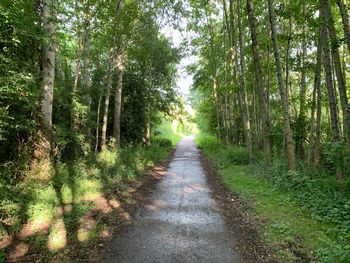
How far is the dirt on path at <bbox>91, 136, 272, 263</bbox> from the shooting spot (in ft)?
14.7

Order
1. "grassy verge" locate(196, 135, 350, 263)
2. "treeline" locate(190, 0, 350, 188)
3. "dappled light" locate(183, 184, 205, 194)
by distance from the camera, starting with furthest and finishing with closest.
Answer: "dappled light" locate(183, 184, 205, 194) → "treeline" locate(190, 0, 350, 188) → "grassy verge" locate(196, 135, 350, 263)

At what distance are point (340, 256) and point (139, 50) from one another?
496 inches

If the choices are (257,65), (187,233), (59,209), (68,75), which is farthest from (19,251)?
(68,75)

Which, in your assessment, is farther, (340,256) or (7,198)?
(7,198)

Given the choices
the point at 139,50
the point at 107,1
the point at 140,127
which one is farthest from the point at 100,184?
the point at 140,127

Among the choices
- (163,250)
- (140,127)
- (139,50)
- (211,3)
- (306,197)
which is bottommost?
(163,250)

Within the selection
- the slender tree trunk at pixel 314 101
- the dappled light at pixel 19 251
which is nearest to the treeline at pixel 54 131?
the dappled light at pixel 19 251

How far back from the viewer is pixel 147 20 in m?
13.8

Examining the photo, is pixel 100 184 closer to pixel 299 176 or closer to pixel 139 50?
pixel 299 176

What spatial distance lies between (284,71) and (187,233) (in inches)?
538

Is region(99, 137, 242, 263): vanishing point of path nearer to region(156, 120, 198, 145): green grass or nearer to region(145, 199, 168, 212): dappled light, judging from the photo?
region(145, 199, 168, 212): dappled light

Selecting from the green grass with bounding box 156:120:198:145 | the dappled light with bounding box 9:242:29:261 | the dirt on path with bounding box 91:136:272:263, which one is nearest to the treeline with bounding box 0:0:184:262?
the dappled light with bounding box 9:242:29:261

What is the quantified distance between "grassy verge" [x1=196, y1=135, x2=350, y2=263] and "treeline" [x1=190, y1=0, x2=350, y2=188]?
2.58 ft

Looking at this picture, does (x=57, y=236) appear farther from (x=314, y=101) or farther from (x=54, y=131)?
(x=314, y=101)
